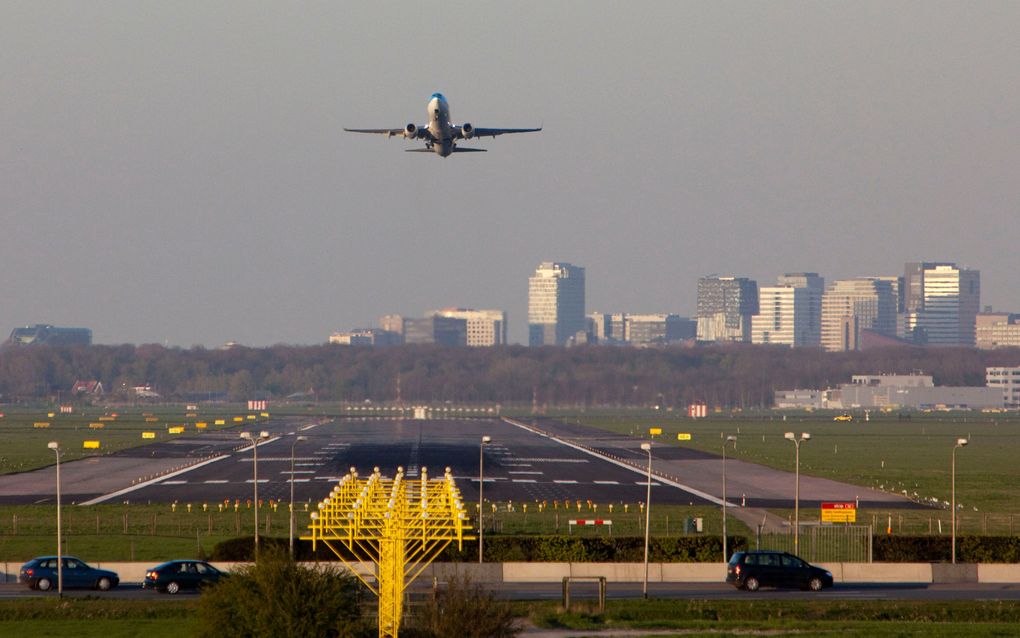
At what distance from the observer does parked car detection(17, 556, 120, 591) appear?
195 ft

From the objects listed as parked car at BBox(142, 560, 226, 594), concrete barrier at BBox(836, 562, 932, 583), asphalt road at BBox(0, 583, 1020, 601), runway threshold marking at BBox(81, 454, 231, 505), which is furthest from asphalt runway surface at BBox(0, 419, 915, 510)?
concrete barrier at BBox(836, 562, 932, 583)

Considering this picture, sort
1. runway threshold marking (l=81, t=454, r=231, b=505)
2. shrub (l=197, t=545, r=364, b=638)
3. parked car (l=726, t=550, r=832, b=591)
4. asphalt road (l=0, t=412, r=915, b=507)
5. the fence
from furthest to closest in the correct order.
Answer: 1. asphalt road (l=0, t=412, r=915, b=507)
2. runway threshold marking (l=81, t=454, r=231, b=505)
3. the fence
4. parked car (l=726, t=550, r=832, b=591)
5. shrub (l=197, t=545, r=364, b=638)

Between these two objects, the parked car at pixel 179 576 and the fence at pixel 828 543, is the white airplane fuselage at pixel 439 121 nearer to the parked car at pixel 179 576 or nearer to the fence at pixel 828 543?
the fence at pixel 828 543

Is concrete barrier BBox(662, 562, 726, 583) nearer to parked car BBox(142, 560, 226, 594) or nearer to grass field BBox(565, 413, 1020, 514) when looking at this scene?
parked car BBox(142, 560, 226, 594)

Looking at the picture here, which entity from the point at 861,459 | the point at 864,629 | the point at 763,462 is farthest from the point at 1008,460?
the point at 864,629

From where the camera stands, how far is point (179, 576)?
5875 centimetres

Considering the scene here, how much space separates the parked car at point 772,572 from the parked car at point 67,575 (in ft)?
82.6

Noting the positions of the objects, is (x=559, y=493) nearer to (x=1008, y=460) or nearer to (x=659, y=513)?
(x=659, y=513)

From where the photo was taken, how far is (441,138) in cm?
9200

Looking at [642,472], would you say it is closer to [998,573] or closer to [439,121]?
[439,121]

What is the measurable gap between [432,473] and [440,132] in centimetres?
3528

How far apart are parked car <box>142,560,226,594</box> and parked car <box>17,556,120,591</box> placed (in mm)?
1886

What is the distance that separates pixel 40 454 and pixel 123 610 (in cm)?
10476

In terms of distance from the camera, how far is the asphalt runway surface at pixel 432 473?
101375 millimetres
